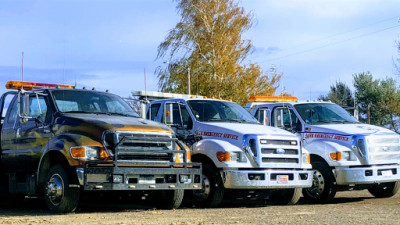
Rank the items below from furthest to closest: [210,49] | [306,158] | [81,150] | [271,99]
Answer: [210,49] → [271,99] → [306,158] → [81,150]

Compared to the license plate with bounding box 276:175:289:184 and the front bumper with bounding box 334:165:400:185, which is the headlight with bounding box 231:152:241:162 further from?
the front bumper with bounding box 334:165:400:185

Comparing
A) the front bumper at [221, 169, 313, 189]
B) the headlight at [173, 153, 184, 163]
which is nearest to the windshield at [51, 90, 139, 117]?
the headlight at [173, 153, 184, 163]

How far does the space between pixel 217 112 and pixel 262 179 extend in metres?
2.22

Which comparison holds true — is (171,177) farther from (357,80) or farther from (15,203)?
(357,80)

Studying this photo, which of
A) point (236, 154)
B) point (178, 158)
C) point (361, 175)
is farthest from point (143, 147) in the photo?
point (361, 175)

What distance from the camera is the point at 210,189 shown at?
1391 cm

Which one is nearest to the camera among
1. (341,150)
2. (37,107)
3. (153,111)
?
(37,107)

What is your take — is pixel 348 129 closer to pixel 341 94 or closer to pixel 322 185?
pixel 322 185

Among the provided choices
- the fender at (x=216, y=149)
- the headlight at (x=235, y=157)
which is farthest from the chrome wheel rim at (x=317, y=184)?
the headlight at (x=235, y=157)

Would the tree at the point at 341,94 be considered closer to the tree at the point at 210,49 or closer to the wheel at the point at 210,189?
the tree at the point at 210,49

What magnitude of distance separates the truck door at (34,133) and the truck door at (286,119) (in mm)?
5908

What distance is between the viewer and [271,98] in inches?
749

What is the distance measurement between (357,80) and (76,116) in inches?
2218

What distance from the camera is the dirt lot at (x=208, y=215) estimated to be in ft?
35.8
